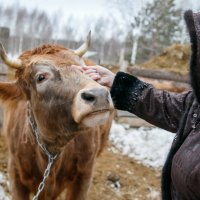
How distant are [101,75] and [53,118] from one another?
2.07 ft

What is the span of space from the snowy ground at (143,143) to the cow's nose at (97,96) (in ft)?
18.6

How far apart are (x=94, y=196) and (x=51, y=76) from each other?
349 centimetres

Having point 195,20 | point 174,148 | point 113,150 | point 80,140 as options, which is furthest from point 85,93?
point 113,150

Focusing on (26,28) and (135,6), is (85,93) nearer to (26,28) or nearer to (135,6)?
(135,6)

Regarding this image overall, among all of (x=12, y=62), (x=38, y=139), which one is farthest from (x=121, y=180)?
(x=12, y=62)

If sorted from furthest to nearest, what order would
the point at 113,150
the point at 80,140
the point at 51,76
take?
1. the point at 113,150
2. the point at 80,140
3. the point at 51,76

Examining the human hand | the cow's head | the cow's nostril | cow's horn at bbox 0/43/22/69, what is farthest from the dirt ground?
the cow's nostril

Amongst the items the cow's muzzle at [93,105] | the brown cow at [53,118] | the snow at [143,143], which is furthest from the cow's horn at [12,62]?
the snow at [143,143]

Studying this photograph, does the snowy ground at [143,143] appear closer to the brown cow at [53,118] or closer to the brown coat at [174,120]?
the brown cow at [53,118]

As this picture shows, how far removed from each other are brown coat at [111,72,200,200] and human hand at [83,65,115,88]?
136mm

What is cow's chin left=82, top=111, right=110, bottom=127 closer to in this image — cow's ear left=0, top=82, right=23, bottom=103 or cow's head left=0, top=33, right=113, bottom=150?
cow's head left=0, top=33, right=113, bottom=150

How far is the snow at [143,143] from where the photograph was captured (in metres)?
8.96

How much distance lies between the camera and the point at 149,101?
337 cm

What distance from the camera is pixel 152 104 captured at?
336 cm
